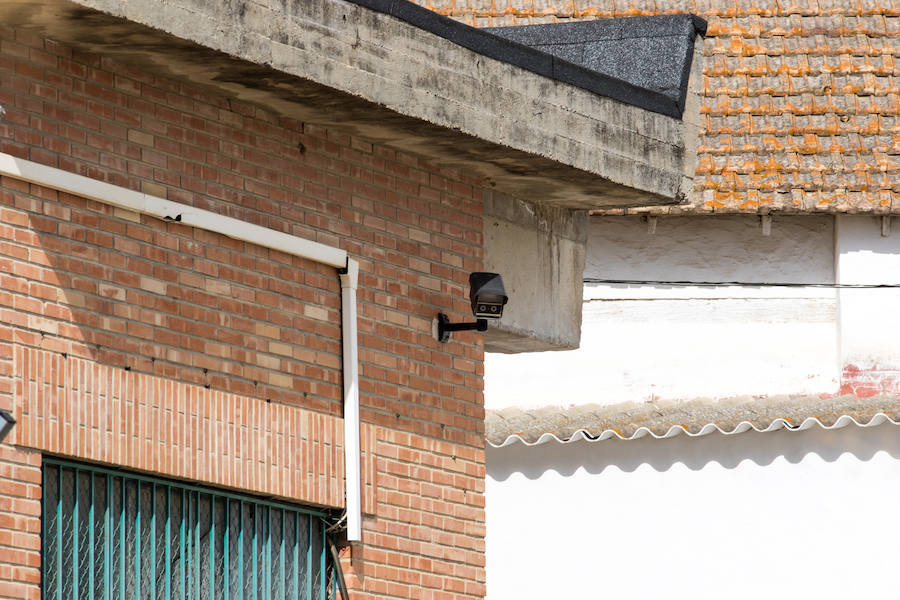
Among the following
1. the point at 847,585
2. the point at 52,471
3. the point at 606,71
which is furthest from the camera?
the point at 847,585

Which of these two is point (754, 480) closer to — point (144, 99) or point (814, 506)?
point (814, 506)

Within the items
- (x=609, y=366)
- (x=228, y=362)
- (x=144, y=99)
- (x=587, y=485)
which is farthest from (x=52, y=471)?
(x=609, y=366)

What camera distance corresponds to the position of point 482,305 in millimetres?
9414

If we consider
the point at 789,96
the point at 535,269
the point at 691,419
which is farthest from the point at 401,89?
the point at 789,96

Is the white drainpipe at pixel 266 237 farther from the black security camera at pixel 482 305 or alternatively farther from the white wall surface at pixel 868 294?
the white wall surface at pixel 868 294

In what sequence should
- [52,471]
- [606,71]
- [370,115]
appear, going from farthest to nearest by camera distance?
[606,71]
[370,115]
[52,471]

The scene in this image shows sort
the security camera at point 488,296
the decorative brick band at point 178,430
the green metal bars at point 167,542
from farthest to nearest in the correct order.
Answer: the security camera at point 488,296 < the green metal bars at point 167,542 < the decorative brick band at point 178,430

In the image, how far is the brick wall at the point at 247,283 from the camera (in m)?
7.61

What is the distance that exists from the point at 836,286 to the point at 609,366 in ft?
6.77

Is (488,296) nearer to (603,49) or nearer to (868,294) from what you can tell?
(603,49)

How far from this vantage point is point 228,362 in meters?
8.33

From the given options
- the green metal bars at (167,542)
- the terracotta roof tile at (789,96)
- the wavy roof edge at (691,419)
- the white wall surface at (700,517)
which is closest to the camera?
the green metal bars at (167,542)

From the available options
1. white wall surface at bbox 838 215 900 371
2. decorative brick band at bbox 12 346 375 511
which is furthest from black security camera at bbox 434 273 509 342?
white wall surface at bbox 838 215 900 371

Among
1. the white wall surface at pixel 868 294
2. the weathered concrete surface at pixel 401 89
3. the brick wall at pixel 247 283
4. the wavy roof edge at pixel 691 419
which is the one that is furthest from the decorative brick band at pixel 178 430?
the white wall surface at pixel 868 294
